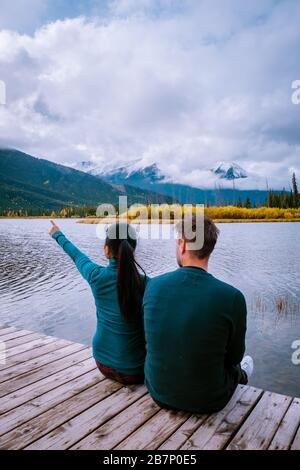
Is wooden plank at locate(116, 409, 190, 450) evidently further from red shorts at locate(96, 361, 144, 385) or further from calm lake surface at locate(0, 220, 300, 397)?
calm lake surface at locate(0, 220, 300, 397)

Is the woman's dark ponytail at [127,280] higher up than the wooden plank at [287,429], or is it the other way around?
the woman's dark ponytail at [127,280]

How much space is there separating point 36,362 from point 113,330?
1.68 metres

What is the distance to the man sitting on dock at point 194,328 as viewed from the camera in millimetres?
2836

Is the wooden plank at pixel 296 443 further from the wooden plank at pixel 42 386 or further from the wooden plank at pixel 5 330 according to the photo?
the wooden plank at pixel 5 330

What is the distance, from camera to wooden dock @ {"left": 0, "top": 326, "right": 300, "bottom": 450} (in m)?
2.96

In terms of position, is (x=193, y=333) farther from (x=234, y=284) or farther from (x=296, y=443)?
(x=234, y=284)

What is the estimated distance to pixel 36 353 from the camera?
5.11 m

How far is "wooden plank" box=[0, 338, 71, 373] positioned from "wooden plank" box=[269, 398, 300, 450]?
3.22 meters

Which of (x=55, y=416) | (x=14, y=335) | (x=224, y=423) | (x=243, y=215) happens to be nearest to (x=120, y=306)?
(x=55, y=416)

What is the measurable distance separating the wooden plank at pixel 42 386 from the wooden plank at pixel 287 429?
228cm

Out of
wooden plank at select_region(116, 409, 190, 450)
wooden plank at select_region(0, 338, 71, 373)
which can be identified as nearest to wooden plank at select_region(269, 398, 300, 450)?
wooden plank at select_region(116, 409, 190, 450)

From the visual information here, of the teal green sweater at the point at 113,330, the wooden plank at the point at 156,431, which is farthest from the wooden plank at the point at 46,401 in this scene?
the wooden plank at the point at 156,431

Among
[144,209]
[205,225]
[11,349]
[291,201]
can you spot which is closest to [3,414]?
[11,349]
